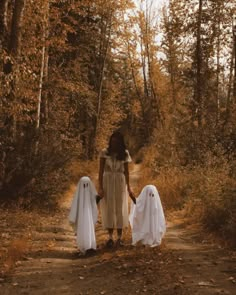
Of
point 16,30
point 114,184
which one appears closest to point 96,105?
point 16,30

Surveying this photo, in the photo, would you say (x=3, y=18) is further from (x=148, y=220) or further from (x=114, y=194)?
(x=148, y=220)

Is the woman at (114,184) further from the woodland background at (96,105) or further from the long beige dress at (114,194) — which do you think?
the woodland background at (96,105)

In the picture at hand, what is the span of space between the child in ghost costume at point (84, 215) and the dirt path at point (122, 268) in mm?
272

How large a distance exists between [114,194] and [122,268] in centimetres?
200

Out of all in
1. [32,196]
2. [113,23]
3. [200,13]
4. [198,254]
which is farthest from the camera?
[113,23]

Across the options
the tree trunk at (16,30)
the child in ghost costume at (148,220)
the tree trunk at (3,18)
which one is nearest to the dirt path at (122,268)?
the child in ghost costume at (148,220)

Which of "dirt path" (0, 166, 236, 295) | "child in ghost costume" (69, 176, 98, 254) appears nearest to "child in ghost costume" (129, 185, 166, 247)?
"dirt path" (0, 166, 236, 295)

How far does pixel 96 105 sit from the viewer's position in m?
34.7

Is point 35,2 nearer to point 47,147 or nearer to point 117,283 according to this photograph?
point 47,147

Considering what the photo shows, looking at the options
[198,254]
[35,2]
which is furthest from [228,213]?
[35,2]

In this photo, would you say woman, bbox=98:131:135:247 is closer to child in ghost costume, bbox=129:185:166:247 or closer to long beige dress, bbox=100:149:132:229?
long beige dress, bbox=100:149:132:229

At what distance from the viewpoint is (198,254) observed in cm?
900

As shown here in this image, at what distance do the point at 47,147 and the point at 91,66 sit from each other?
56.9 ft

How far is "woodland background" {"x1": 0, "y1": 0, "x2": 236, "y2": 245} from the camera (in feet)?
46.6
